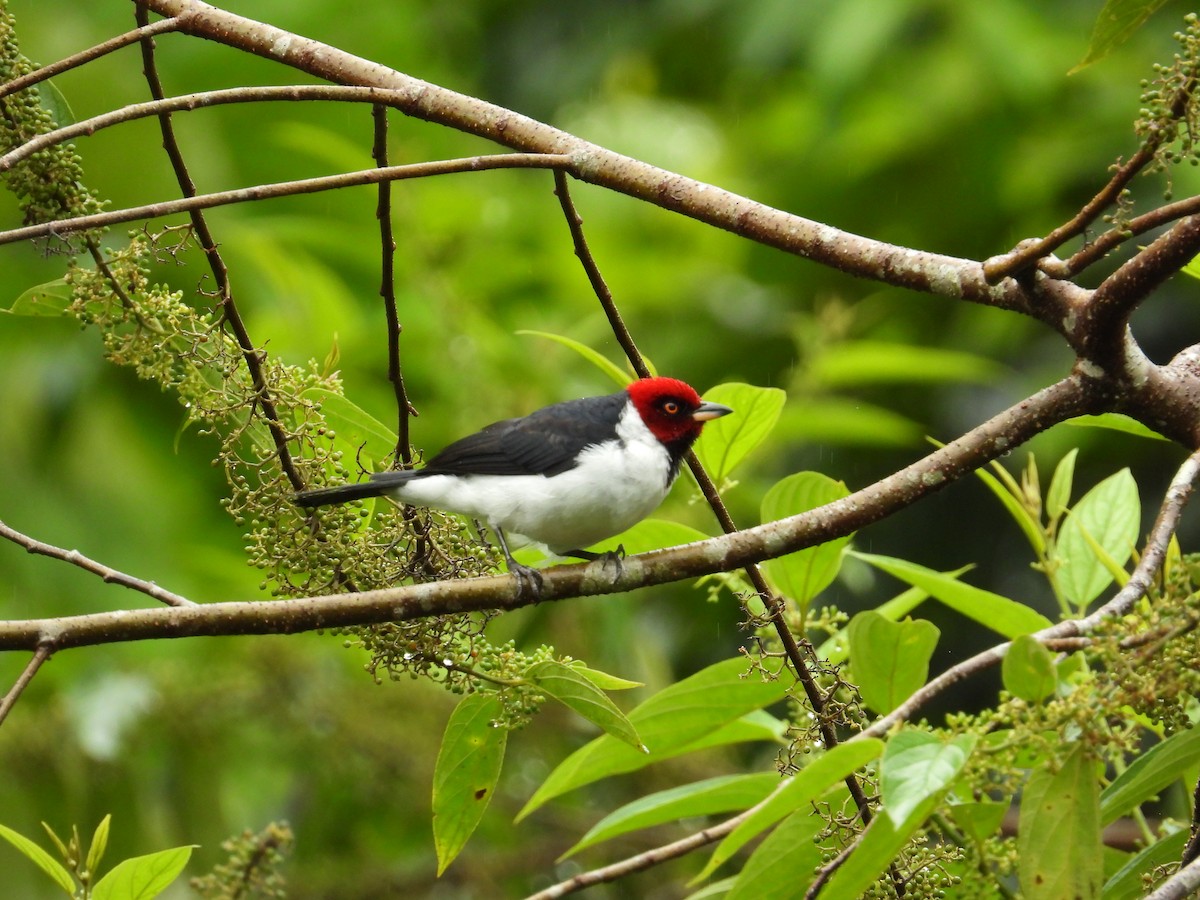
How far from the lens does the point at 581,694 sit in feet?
6.51

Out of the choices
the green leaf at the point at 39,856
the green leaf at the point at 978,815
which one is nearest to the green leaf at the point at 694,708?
the green leaf at the point at 978,815

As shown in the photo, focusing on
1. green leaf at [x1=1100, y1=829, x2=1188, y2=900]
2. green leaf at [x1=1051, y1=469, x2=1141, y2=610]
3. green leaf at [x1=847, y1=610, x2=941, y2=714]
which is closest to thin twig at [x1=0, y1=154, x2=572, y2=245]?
green leaf at [x1=847, y1=610, x2=941, y2=714]

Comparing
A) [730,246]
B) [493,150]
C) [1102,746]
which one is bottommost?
[1102,746]

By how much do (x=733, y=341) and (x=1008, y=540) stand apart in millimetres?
1628

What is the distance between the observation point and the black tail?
2.22 m

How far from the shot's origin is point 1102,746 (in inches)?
63.0

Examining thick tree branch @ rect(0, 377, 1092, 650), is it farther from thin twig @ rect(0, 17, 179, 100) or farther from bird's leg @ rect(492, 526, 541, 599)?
thin twig @ rect(0, 17, 179, 100)

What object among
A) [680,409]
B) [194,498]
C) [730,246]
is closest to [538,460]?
[680,409]

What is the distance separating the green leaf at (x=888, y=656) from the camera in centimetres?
189

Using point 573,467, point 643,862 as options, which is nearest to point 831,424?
point 573,467

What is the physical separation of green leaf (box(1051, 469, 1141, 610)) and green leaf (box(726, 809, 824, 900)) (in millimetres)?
778

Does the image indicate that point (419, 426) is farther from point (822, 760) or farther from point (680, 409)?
point (822, 760)

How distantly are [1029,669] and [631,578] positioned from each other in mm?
706

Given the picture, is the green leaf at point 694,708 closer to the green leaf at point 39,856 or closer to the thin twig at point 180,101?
the green leaf at point 39,856
